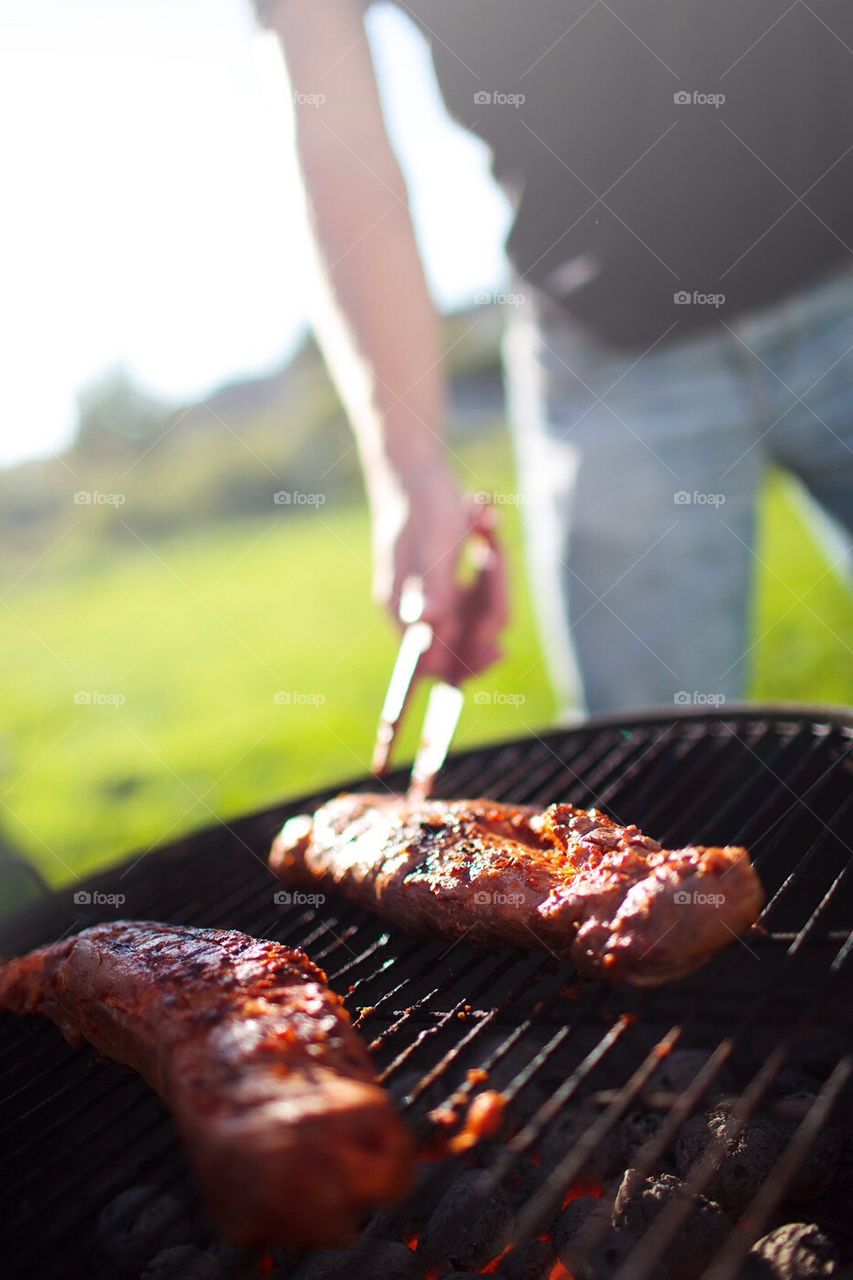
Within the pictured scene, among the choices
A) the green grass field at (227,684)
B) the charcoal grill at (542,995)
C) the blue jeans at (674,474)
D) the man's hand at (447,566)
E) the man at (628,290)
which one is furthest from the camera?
the green grass field at (227,684)

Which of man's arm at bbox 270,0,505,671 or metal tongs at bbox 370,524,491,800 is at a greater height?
man's arm at bbox 270,0,505,671

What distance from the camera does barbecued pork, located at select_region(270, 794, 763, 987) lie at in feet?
5.91

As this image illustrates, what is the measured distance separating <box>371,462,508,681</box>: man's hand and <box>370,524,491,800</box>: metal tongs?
1.1 inches

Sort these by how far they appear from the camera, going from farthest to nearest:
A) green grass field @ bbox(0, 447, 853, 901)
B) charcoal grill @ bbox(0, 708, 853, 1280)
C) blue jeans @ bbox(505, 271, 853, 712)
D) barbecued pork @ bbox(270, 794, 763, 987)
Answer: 1. green grass field @ bbox(0, 447, 853, 901)
2. blue jeans @ bbox(505, 271, 853, 712)
3. barbecued pork @ bbox(270, 794, 763, 987)
4. charcoal grill @ bbox(0, 708, 853, 1280)

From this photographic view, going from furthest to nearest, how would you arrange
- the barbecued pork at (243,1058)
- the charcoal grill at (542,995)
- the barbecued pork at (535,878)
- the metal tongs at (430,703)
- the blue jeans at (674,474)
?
the blue jeans at (674,474)
the metal tongs at (430,703)
the barbecued pork at (535,878)
the charcoal grill at (542,995)
the barbecued pork at (243,1058)

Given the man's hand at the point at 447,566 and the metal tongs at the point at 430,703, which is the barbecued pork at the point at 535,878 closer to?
the metal tongs at the point at 430,703

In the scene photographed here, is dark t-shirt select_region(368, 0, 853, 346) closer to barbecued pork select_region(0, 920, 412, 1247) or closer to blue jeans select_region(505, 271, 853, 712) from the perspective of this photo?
blue jeans select_region(505, 271, 853, 712)

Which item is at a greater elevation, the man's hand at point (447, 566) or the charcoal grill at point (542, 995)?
the man's hand at point (447, 566)

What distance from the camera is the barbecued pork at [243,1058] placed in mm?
1356

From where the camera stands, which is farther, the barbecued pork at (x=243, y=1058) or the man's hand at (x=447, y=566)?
the man's hand at (x=447, y=566)

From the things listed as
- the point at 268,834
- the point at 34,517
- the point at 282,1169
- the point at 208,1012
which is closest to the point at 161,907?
the point at 268,834

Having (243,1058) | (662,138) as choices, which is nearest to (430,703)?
(243,1058)

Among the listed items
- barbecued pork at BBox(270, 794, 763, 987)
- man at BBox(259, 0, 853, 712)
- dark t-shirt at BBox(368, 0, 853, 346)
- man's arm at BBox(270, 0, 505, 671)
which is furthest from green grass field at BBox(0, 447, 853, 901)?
dark t-shirt at BBox(368, 0, 853, 346)

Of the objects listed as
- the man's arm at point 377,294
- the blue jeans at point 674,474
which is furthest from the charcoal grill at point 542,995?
the blue jeans at point 674,474
